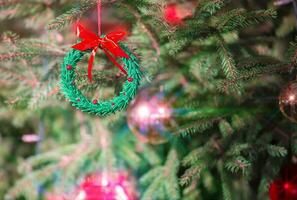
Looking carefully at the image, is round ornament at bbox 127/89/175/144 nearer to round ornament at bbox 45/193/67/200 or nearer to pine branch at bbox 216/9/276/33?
pine branch at bbox 216/9/276/33

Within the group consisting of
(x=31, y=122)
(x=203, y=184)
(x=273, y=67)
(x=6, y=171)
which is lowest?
(x=6, y=171)

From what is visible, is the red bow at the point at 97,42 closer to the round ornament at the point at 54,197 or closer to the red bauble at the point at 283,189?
the red bauble at the point at 283,189

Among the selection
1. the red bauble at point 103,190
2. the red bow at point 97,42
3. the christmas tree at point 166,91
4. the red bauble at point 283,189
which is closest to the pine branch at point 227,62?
the christmas tree at point 166,91

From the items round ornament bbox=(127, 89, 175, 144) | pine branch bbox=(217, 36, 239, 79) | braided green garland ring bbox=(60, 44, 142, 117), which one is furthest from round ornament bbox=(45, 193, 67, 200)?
pine branch bbox=(217, 36, 239, 79)

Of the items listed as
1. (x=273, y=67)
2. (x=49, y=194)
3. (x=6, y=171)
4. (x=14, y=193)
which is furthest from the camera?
(x=6, y=171)

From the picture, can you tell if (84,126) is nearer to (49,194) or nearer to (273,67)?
(49,194)

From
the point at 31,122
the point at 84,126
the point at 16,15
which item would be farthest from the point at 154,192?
the point at 31,122

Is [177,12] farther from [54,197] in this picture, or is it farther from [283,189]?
[54,197]
